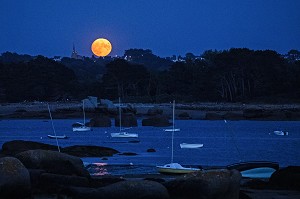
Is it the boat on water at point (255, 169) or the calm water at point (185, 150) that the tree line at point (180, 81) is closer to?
the calm water at point (185, 150)

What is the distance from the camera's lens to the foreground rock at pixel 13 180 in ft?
54.0

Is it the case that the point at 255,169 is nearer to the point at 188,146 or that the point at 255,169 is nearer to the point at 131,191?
the point at 131,191

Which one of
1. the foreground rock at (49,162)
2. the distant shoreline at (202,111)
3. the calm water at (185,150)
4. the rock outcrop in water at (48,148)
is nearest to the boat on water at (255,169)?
the calm water at (185,150)

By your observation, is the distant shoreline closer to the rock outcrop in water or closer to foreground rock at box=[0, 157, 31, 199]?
the rock outcrop in water

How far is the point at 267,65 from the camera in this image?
121500 mm

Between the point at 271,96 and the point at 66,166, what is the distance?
9911 centimetres

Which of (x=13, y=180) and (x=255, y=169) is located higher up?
(x=13, y=180)

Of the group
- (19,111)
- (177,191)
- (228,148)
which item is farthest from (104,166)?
(19,111)

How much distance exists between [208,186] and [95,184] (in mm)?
4048

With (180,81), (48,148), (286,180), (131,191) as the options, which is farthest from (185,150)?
(180,81)

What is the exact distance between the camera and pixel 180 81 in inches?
5079

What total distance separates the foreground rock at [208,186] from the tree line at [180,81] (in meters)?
99.5

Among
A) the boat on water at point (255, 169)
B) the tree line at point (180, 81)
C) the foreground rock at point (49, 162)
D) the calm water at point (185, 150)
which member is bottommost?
the calm water at point (185, 150)

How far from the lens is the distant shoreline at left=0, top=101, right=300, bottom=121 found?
10081 cm
